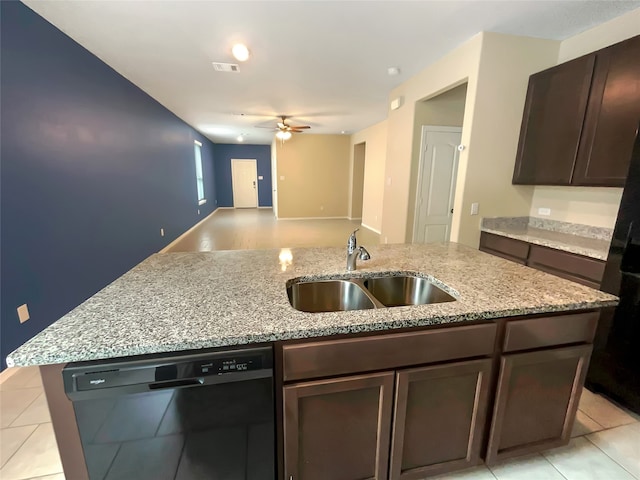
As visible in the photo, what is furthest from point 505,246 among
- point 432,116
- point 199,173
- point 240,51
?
point 199,173

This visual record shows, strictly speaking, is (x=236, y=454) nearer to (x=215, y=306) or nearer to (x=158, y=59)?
(x=215, y=306)

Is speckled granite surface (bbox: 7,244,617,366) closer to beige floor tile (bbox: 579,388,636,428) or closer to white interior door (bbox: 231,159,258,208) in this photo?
beige floor tile (bbox: 579,388,636,428)

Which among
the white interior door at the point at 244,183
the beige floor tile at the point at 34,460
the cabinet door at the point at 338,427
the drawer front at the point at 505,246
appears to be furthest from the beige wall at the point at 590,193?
the white interior door at the point at 244,183

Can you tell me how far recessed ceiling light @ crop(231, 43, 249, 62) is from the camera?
2.78m

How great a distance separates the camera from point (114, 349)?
2.76 ft

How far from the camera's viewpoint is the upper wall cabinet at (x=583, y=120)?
1989mm

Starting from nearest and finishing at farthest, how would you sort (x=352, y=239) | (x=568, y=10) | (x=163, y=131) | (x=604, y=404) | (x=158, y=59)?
1. (x=352, y=239)
2. (x=604, y=404)
3. (x=568, y=10)
4. (x=158, y=59)
5. (x=163, y=131)

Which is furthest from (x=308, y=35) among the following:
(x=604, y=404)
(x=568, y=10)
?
(x=604, y=404)

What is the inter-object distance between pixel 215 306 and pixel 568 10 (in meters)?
3.23

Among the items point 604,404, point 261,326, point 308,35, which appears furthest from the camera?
point 308,35

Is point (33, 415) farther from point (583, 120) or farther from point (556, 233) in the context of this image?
point (583, 120)

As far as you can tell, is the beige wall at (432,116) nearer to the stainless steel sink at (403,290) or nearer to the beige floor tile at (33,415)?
the stainless steel sink at (403,290)

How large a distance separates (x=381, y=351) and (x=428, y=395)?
0.32 meters

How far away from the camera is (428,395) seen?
1.15 m
